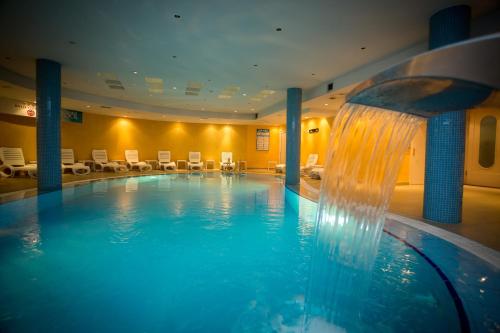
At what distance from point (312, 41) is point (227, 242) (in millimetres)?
4392

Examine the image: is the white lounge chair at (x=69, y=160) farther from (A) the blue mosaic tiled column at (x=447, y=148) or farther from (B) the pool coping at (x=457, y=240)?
(A) the blue mosaic tiled column at (x=447, y=148)

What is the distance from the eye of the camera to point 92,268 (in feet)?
9.44

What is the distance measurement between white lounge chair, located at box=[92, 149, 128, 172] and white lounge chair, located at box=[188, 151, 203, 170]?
3.54 meters

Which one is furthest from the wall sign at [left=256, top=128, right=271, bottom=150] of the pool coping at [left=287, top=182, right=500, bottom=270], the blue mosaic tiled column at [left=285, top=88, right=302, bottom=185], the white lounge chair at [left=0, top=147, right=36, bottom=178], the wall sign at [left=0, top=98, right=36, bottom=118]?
the pool coping at [left=287, top=182, right=500, bottom=270]

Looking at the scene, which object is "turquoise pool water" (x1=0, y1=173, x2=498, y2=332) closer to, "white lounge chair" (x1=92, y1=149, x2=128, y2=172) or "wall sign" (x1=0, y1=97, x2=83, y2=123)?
"wall sign" (x1=0, y1=97, x2=83, y2=123)

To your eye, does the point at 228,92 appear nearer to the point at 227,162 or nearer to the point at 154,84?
the point at 154,84

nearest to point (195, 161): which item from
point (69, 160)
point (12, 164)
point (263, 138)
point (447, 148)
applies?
point (263, 138)

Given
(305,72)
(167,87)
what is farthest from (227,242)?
(167,87)

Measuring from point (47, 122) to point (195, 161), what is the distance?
9.75 metres

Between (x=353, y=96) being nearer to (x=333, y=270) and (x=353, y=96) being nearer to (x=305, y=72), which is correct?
(x=333, y=270)

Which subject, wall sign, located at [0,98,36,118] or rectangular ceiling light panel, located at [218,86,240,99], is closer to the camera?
rectangular ceiling light panel, located at [218,86,240,99]

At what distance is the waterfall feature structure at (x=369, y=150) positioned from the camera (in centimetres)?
78

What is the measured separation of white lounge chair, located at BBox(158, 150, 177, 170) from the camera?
15.7 metres

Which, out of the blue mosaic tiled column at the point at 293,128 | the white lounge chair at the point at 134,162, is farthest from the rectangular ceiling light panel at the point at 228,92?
the white lounge chair at the point at 134,162
